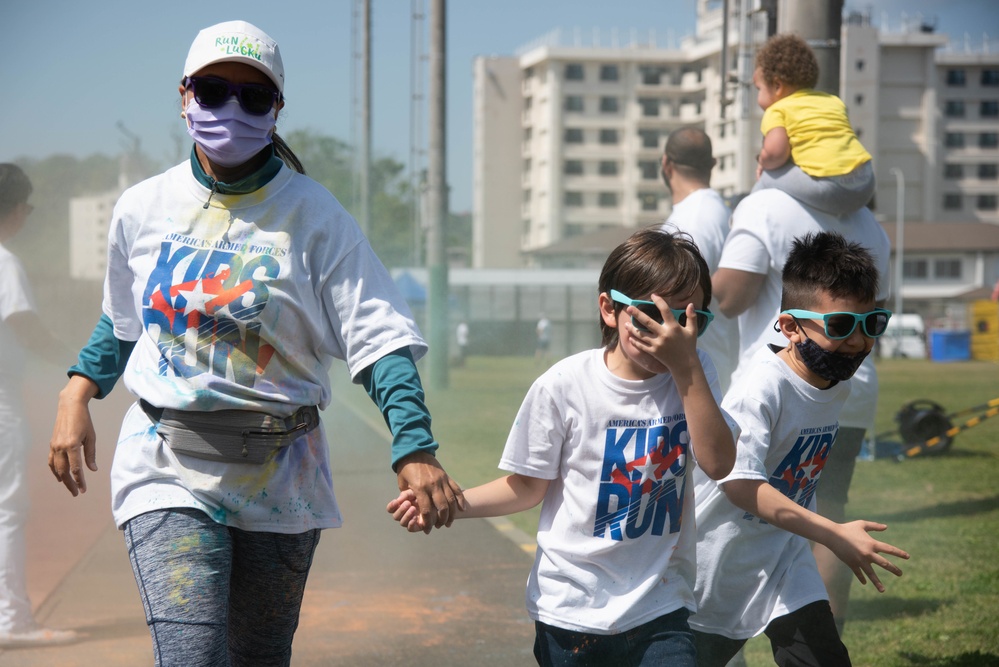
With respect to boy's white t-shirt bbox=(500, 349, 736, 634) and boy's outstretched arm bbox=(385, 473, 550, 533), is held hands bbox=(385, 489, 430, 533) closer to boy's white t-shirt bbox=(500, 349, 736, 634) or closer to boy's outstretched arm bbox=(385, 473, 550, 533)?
boy's outstretched arm bbox=(385, 473, 550, 533)

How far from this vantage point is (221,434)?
2617 mm

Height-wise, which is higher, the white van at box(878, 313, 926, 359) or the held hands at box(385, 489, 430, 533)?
the held hands at box(385, 489, 430, 533)

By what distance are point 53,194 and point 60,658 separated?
20.4 feet

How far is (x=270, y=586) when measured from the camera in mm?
2721

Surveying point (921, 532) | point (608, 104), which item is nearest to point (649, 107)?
point (608, 104)

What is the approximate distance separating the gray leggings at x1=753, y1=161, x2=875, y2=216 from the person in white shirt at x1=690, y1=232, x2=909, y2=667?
3.43 feet

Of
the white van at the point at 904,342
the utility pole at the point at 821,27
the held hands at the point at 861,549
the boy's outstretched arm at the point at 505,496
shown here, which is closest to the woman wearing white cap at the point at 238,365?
the boy's outstretched arm at the point at 505,496

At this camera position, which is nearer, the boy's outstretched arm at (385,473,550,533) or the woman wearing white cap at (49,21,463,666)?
the woman wearing white cap at (49,21,463,666)

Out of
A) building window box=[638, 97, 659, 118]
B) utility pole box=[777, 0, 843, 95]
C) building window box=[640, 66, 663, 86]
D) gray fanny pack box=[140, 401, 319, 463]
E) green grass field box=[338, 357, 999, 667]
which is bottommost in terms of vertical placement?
green grass field box=[338, 357, 999, 667]

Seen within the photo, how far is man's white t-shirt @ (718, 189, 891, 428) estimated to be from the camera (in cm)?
417

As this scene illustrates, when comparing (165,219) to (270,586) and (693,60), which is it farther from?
(693,60)

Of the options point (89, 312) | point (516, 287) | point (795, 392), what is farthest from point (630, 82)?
point (795, 392)

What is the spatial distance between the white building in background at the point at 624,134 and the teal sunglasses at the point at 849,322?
86.7 m

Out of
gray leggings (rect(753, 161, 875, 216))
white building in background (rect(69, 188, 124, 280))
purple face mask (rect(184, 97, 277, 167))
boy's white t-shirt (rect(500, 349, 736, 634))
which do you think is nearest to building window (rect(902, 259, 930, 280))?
white building in background (rect(69, 188, 124, 280))
